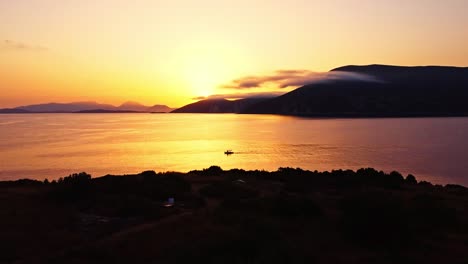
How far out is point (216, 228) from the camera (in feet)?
52.6

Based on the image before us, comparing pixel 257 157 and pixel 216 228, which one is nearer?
pixel 216 228

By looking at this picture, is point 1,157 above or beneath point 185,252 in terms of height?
beneath

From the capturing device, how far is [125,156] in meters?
80.1

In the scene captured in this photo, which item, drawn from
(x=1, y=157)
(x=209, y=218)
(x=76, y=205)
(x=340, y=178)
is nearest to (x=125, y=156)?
(x=1, y=157)

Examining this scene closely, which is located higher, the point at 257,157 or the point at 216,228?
the point at 216,228

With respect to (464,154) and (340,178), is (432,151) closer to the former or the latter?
(464,154)

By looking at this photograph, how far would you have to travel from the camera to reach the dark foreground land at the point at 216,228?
1333cm

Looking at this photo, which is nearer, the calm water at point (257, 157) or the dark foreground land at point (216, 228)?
the dark foreground land at point (216, 228)

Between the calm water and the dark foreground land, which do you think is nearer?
A: the dark foreground land

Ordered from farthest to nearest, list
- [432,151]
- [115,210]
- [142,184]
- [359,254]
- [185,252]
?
1. [432,151]
2. [142,184]
3. [115,210]
4. [359,254]
5. [185,252]

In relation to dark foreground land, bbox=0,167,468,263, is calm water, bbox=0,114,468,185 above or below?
below

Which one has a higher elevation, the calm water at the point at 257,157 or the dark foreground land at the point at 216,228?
the dark foreground land at the point at 216,228

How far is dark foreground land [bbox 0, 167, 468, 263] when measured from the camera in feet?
43.7

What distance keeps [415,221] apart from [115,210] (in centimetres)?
1373
